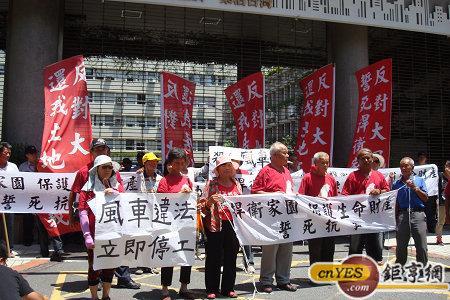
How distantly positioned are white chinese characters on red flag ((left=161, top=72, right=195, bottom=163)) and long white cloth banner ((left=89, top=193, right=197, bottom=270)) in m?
3.65

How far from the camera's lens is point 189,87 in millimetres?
9938

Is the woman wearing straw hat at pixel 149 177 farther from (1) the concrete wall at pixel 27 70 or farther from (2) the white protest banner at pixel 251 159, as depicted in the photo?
(1) the concrete wall at pixel 27 70

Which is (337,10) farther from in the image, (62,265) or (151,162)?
(62,265)

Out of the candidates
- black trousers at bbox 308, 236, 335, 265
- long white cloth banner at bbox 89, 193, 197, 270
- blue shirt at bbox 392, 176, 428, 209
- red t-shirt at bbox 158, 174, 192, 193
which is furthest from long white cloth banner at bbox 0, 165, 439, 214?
blue shirt at bbox 392, 176, 428, 209

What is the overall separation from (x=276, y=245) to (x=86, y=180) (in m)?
2.51

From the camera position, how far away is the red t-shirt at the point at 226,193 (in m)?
5.56

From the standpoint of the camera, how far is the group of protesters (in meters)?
5.25

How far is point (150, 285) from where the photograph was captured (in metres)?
6.20

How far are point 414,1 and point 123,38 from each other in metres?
8.56

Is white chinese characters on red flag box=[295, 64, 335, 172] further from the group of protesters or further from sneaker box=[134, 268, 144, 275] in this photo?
sneaker box=[134, 268, 144, 275]

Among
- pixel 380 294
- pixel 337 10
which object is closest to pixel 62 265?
pixel 380 294

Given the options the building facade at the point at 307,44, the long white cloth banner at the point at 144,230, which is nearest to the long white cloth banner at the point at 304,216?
the long white cloth banner at the point at 144,230

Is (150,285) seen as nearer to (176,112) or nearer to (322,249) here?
(322,249)

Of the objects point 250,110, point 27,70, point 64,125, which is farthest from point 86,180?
point 27,70
